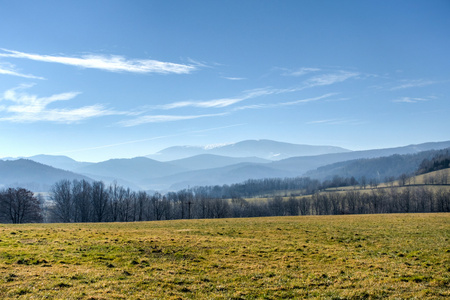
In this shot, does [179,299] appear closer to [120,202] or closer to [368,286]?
[368,286]

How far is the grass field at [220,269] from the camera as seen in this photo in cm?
1334

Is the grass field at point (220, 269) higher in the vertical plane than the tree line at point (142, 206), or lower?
higher

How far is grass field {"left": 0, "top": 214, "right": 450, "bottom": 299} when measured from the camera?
13.3 meters

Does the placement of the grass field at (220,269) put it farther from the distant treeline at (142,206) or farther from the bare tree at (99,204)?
the bare tree at (99,204)

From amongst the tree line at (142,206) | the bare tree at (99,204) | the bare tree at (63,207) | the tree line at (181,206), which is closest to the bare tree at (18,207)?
the tree line at (142,206)

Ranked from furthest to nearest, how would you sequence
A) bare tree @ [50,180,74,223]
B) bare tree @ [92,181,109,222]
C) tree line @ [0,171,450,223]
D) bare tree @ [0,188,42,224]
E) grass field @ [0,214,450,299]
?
bare tree @ [50,180,74,223]
bare tree @ [92,181,109,222]
tree line @ [0,171,450,223]
bare tree @ [0,188,42,224]
grass field @ [0,214,450,299]

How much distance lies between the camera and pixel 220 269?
58.6 ft

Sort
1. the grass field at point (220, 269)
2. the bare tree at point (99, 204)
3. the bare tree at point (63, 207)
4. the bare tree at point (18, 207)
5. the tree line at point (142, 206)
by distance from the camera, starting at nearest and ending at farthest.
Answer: the grass field at point (220, 269) < the bare tree at point (18, 207) < the tree line at point (142, 206) < the bare tree at point (99, 204) < the bare tree at point (63, 207)

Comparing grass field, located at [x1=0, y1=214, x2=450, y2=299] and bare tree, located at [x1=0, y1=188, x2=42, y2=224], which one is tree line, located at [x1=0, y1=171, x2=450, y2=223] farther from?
grass field, located at [x1=0, y1=214, x2=450, y2=299]

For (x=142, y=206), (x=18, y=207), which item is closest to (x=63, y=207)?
(x=142, y=206)

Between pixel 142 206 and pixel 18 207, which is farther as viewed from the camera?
pixel 142 206

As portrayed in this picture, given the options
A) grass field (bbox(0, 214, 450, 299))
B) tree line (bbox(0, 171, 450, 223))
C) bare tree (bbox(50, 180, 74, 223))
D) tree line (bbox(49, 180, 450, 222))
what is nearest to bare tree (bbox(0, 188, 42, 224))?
tree line (bbox(0, 171, 450, 223))

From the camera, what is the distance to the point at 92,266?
1752cm

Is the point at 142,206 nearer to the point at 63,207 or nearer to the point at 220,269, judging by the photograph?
the point at 63,207
